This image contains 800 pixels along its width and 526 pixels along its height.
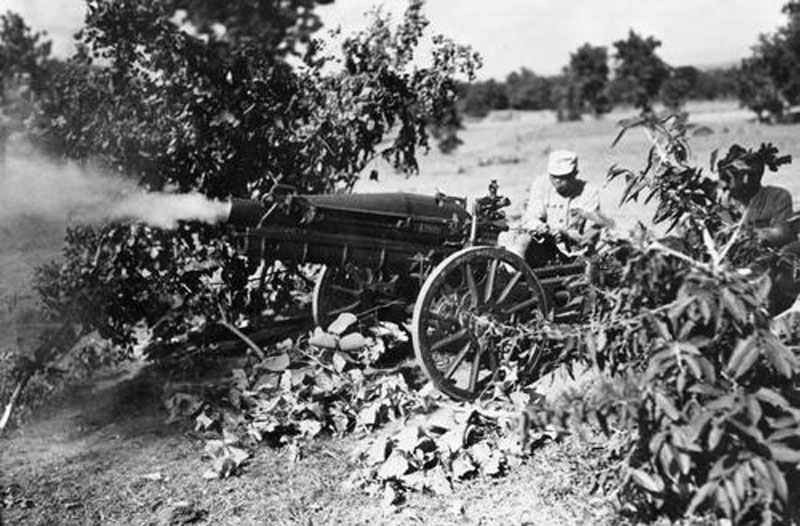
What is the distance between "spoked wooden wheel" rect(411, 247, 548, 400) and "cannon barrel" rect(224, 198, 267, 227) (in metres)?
1.21

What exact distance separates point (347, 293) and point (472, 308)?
1.54 meters

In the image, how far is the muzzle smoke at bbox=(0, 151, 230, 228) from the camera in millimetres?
→ 5973

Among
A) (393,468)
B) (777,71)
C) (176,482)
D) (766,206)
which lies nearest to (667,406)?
(393,468)

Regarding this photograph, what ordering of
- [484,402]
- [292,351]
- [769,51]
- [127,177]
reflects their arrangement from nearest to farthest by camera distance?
[484,402] < [292,351] < [127,177] < [769,51]

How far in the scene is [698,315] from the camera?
3.32 metres

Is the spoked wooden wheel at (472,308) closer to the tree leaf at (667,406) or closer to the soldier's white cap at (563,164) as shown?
the soldier's white cap at (563,164)

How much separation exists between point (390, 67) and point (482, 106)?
62194mm

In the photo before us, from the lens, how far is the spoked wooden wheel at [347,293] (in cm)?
616

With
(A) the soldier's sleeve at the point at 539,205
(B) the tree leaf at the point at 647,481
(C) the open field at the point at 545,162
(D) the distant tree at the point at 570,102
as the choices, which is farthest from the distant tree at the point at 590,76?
(B) the tree leaf at the point at 647,481

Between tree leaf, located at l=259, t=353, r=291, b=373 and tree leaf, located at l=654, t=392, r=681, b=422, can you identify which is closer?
tree leaf, located at l=654, t=392, r=681, b=422

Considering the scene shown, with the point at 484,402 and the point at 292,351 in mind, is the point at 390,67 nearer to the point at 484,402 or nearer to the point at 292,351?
the point at 292,351

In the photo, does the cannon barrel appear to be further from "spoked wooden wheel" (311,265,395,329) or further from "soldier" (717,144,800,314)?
"soldier" (717,144,800,314)

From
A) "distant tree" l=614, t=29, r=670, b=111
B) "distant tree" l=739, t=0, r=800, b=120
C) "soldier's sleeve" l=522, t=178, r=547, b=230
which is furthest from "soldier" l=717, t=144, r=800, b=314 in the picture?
"distant tree" l=614, t=29, r=670, b=111

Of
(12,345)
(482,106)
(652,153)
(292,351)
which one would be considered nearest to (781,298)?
(652,153)
